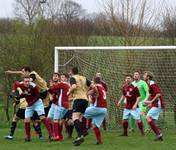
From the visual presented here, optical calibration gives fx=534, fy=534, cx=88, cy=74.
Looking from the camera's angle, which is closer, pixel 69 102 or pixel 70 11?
pixel 69 102

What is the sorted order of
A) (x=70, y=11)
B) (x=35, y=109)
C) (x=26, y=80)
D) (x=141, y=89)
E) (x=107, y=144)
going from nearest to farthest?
(x=107, y=144) → (x=26, y=80) → (x=35, y=109) → (x=141, y=89) → (x=70, y=11)

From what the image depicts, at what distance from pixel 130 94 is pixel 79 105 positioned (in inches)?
122

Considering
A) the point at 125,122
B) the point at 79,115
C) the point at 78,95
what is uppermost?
the point at 78,95

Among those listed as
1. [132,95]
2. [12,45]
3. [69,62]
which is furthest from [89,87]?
[12,45]

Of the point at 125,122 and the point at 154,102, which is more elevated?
the point at 154,102

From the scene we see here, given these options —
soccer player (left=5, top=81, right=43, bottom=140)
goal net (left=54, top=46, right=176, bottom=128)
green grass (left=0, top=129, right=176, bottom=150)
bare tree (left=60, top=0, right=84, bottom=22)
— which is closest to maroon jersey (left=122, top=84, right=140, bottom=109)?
green grass (left=0, top=129, right=176, bottom=150)

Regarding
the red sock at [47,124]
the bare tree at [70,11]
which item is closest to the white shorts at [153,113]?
the red sock at [47,124]

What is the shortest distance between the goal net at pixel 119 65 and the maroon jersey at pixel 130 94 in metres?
3.51

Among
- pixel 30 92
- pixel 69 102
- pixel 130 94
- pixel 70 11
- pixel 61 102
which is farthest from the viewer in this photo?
pixel 70 11

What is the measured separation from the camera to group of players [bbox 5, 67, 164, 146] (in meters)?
13.5

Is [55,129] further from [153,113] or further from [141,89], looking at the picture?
[141,89]

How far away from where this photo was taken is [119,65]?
20.9 m

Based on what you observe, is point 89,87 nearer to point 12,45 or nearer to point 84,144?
point 84,144

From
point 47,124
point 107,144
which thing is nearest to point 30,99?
point 47,124
